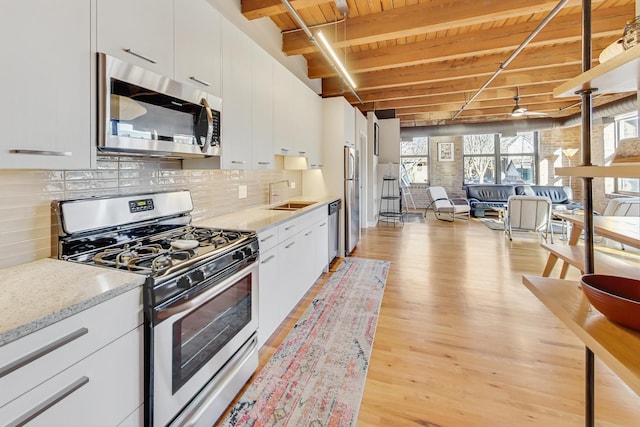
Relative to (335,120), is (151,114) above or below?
below

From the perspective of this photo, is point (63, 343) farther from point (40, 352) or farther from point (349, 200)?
point (349, 200)

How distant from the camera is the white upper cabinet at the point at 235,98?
209cm

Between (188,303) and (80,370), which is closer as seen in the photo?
(80,370)

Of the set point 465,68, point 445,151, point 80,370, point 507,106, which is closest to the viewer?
point 80,370

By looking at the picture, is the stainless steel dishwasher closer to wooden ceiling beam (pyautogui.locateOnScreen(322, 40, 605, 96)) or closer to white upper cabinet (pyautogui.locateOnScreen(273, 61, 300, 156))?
white upper cabinet (pyautogui.locateOnScreen(273, 61, 300, 156))

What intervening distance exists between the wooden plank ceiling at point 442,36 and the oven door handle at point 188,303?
255 cm

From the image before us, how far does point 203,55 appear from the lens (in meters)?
1.87

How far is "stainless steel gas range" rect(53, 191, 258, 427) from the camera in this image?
45.9 inches

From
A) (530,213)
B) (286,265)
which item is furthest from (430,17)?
(530,213)

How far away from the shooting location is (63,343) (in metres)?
0.85

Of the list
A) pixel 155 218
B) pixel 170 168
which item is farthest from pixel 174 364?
pixel 170 168

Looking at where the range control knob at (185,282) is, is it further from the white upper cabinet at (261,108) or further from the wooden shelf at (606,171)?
the wooden shelf at (606,171)

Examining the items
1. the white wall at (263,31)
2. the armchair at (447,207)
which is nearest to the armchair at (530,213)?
the armchair at (447,207)

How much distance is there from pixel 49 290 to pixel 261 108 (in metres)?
2.03
